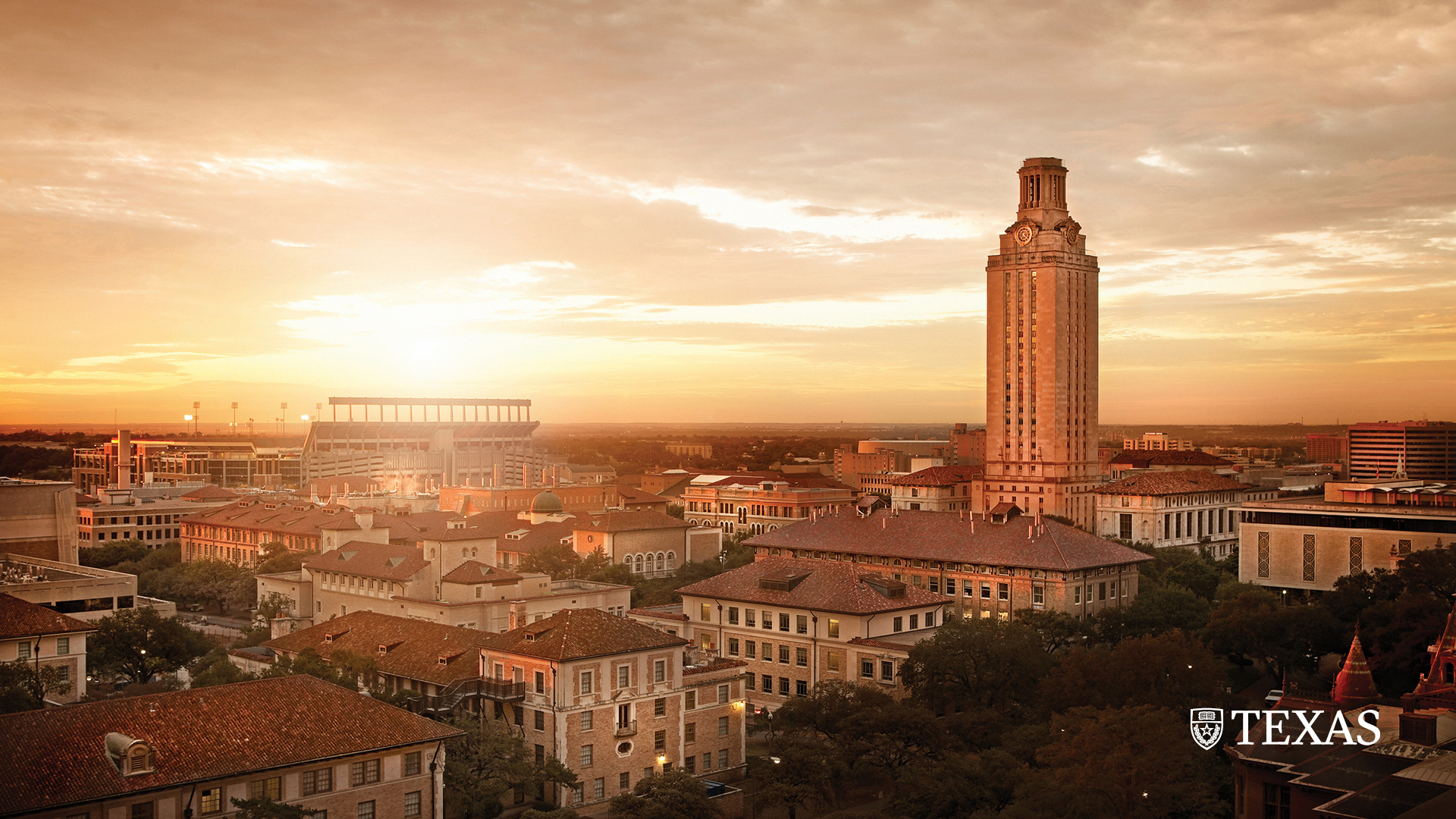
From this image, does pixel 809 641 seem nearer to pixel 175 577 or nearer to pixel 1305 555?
pixel 1305 555

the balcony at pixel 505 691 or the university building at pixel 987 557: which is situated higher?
the university building at pixel 987 557

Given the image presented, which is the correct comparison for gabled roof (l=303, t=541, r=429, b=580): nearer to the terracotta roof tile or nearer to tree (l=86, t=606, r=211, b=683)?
tree (l=86, t=606, r=211, b=683)

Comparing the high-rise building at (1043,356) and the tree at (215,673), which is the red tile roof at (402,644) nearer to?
the tree at (215,673)

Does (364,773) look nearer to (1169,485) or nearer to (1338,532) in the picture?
(1338,532)

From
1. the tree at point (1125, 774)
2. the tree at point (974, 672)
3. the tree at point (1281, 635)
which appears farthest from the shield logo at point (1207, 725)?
the tree at point (1281, 635)

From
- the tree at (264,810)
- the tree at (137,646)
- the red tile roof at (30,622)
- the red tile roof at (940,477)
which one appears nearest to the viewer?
the tree at (264,810)

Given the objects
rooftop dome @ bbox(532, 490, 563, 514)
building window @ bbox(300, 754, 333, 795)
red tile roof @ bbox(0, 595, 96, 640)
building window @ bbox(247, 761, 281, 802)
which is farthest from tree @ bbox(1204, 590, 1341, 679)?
rooftop dome @ bbox(532, 490, 563, 514)
